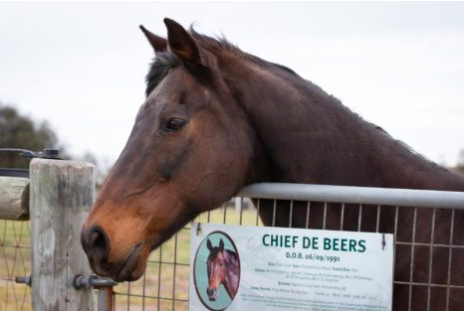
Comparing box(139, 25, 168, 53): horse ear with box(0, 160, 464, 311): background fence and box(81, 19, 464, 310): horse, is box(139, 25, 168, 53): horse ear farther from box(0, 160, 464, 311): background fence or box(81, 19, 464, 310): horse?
box(0, 160, 464, 311): background fence

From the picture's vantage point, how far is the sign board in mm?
3090

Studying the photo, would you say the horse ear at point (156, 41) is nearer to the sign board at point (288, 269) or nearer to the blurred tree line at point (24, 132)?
the sign board at point (288, 269)

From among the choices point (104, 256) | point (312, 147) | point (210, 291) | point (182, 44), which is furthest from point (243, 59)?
point (104, 256)

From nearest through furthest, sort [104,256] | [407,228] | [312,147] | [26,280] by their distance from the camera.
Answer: [104,256] < [407,228] < [312,147] < [26,280]

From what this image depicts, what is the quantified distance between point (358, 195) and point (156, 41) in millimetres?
1457

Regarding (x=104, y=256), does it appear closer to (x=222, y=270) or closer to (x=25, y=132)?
(x=222, y=270)

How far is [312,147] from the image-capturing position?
3555mm

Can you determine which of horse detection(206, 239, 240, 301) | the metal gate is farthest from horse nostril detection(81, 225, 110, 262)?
horse detection(206, 239, 240, 301)

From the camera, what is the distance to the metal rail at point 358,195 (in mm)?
3062

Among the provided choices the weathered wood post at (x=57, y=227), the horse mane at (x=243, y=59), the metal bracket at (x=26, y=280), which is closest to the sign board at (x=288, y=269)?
the weathered wood post at (x=57, y=227)

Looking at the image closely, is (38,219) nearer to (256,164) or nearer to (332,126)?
(256,164)

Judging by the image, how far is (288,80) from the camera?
376 centimetres

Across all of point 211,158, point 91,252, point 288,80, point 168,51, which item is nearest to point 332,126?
point 288,80

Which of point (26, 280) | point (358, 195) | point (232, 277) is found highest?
point (358, 195)
